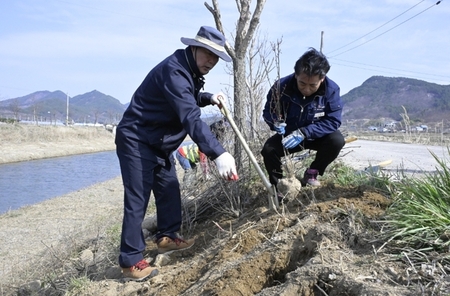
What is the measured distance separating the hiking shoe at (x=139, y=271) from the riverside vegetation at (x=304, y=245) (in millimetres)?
74

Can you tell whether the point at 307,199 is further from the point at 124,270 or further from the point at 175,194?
the point at 124,270

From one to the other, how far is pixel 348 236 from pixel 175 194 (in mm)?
1709

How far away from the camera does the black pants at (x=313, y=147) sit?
4113 mm

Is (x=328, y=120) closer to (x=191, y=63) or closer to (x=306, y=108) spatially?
(x=306, y=108)

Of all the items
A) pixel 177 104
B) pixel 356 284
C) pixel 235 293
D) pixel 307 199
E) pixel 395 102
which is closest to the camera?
pixel 356 284

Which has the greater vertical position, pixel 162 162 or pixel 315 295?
pixel 162 162

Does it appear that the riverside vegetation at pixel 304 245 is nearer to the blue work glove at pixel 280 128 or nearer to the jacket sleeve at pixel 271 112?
the blue work glove at pixel 280 128

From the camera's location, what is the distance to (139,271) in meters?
3.62

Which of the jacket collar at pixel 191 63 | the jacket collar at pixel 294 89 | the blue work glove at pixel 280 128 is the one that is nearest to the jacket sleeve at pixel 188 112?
the jacket collar at pixel 191 63

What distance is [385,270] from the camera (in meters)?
2.41

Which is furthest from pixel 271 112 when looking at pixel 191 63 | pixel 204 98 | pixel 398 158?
pixel 398 158

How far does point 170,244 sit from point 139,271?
51cm

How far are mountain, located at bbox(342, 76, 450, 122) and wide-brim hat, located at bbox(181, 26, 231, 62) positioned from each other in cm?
11671

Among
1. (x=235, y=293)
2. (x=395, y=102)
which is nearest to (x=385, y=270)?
(x=235, y=293)
